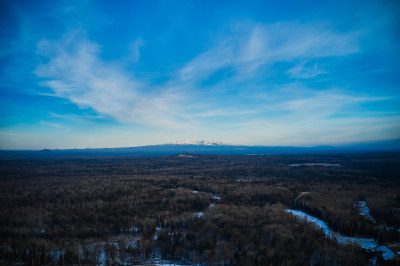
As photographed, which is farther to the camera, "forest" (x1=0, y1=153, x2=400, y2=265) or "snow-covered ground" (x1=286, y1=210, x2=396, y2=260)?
"forest" (x1=0, y1=153, x2=400, y2=265)

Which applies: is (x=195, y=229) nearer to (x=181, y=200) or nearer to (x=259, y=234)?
(x=259, y=234)

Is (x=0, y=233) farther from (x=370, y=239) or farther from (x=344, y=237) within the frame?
(x=370, y=239)

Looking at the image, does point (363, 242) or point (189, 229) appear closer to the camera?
point (363, 242)

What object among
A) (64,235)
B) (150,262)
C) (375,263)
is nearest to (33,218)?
(64,235)

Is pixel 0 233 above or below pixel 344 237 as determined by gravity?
above

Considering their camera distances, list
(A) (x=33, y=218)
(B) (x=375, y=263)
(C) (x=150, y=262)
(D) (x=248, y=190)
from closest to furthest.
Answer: (B) (x=375, y=263) < (C) (x=150, y=262) < (A) (x=33, y=218) < (D) (x=248, y=190)

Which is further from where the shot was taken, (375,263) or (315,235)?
(315,235)

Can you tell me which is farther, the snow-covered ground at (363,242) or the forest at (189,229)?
the forest at (189,229)

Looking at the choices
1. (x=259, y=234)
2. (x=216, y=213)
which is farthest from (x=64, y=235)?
(x=259, y=234)

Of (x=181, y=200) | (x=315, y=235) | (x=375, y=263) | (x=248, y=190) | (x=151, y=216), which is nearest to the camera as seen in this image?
(x=375, y=263)
